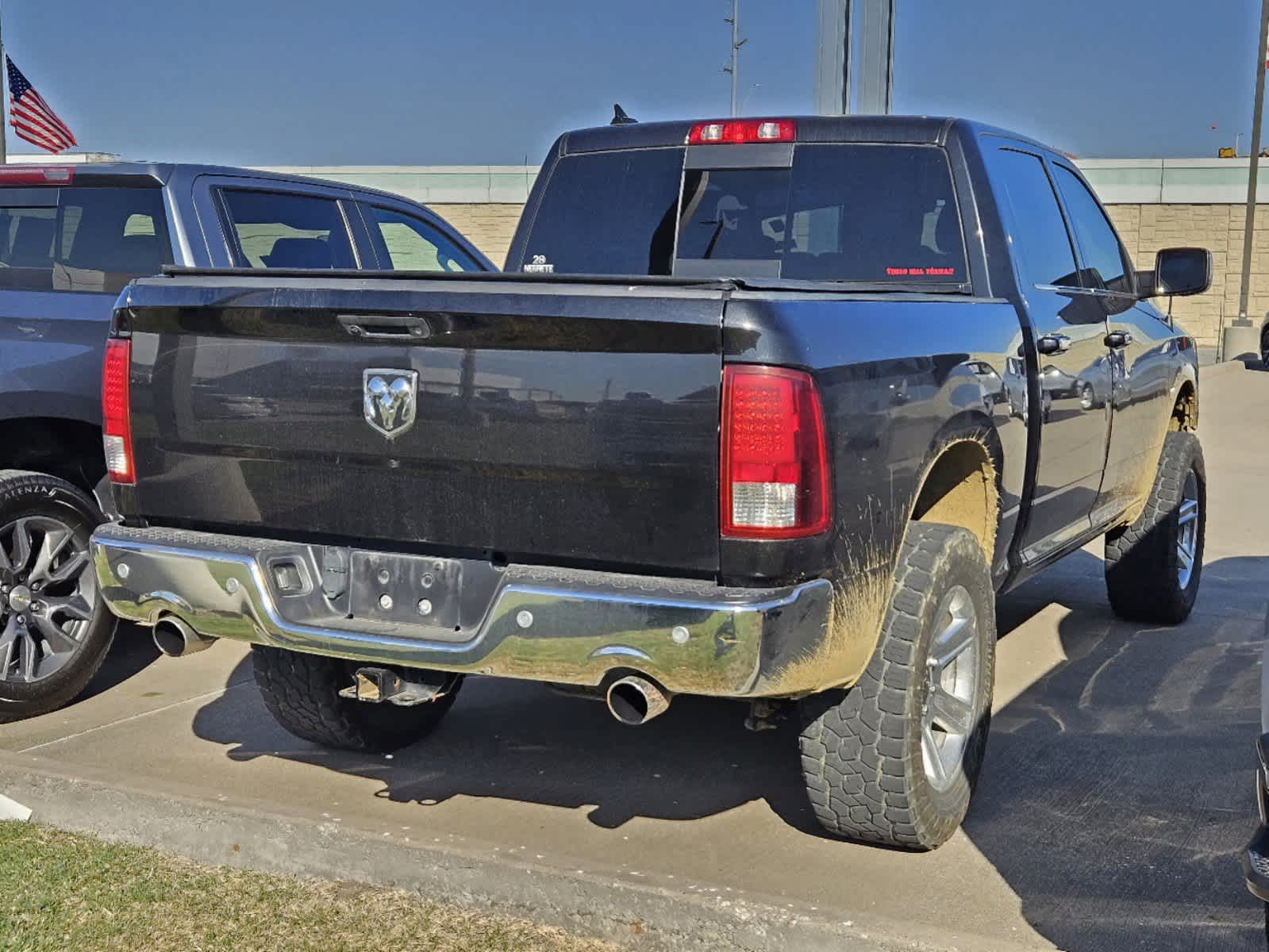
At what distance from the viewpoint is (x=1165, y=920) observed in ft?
11.7

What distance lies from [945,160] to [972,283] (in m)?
0.43

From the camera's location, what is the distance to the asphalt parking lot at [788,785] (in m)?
3.69

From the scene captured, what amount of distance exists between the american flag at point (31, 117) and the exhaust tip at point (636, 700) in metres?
19.2

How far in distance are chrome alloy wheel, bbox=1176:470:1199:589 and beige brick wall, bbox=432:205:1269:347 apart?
28.2m

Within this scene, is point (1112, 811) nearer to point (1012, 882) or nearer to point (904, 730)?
point (1012, 882)

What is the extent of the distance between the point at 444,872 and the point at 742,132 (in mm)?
2682

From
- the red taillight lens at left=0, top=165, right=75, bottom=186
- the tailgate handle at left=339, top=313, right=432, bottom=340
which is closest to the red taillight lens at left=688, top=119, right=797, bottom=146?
the tailgate handle at left=339, top=313, right=432, bottom=340

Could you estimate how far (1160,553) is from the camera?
21.1 ft

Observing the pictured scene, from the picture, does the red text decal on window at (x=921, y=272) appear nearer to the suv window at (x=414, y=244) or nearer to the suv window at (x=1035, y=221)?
the suv window at (x=1035, y=221)

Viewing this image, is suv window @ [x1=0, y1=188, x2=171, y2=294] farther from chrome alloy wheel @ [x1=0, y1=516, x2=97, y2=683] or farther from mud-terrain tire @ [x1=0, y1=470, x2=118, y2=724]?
chrome alloy wheel @ [x1=0, y1=516, x2=97, y2=683]

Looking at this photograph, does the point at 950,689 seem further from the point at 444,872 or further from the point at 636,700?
the point at 444,872

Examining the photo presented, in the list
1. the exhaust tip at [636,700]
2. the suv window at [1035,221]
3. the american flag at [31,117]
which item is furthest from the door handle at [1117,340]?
the american flag at [31,117]

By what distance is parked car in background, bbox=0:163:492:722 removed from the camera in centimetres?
529

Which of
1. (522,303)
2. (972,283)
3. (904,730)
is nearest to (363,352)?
(522,303)
